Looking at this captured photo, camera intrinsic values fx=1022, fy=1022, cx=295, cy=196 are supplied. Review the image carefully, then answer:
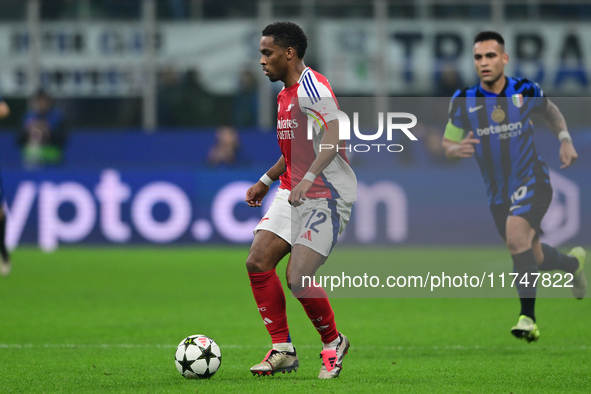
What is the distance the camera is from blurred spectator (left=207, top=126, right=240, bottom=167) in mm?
A: 16031

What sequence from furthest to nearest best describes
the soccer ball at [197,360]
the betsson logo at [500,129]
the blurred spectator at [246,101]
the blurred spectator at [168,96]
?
the blurred spectator at [168,96], the blurred spectator at [246,101], the betsson logo at [500,129], the soccer ball at [197,360]

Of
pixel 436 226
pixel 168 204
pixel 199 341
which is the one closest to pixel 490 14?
A: pixel 168 204

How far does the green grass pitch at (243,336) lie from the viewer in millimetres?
5668

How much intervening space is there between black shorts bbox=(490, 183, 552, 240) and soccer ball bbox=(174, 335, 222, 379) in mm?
2335

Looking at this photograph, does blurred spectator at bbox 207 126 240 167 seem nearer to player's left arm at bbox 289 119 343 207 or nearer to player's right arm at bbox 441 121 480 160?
player's right arm at bbox 441 121 480 160

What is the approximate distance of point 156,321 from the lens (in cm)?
872

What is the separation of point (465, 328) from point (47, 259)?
25.2 ft

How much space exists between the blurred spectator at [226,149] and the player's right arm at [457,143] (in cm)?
926

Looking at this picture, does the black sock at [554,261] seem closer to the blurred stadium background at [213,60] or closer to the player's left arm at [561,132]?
the player's left arm at [561,132]

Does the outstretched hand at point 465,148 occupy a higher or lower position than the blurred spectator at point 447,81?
lower

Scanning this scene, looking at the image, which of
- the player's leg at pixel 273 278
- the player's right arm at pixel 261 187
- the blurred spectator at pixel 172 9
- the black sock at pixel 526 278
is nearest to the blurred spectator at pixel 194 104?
the blurred spectator at pixel 172 9

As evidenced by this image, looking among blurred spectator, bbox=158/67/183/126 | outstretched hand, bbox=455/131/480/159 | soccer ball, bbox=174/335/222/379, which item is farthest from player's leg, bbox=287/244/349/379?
blurred spectator, bbox=158/67/183/126

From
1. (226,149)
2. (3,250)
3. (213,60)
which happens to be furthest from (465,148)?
(213,60)

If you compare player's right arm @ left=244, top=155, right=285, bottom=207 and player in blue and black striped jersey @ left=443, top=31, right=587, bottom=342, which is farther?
player in blue and black striped jersey @ left=443, top=31, right=587, bottom=342
